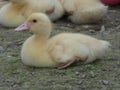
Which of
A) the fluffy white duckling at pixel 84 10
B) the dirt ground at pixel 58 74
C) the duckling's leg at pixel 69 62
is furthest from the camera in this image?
the fluffy white duckling at pixel 84 10

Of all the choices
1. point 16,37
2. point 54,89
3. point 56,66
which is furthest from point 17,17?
point 54,89

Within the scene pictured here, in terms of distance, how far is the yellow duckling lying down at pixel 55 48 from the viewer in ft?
11.8

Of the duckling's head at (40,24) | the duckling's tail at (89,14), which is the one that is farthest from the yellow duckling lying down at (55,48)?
the duckling's tail at (89,14)

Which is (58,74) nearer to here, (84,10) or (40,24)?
(40,24)

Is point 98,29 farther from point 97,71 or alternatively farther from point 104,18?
point 97,71

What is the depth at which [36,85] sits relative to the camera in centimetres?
333

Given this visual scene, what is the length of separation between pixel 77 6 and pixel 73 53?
4.34ft

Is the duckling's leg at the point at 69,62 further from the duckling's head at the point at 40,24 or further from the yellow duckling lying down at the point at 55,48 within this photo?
the duckling's head at the point at 40,24

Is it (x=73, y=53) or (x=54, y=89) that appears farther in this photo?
(x=73, y=53)

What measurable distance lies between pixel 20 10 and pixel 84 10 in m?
0.61

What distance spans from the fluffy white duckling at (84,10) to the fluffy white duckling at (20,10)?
0.57 feet

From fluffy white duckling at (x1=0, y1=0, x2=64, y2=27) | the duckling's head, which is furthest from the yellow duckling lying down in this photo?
fluffy white duckling at (x1=0, y1=0, x2=64, y2=27)

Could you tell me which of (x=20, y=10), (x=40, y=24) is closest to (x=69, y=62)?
(x=40, y=24)

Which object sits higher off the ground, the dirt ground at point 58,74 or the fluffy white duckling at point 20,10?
the fluffy white duckling at point 20,10
